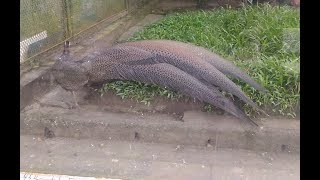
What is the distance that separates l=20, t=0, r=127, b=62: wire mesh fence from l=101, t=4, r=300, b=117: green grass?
1.54 feet

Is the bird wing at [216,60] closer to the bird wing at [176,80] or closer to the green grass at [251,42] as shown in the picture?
the green grass at [251,42]

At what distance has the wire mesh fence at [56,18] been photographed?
133 inches

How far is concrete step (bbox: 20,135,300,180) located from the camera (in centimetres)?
277

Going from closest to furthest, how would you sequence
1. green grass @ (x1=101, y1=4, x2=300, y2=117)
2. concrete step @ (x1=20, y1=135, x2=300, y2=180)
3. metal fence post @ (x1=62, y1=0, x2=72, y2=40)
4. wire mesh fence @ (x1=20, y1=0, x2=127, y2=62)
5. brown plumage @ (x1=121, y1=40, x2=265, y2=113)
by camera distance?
concrete step @ (x1=20, y1=135, x2=300, y2=180), green grass @ (x1=101, y1=4, x2=300, y2=117), brown plumage @ (x1=121, y1=40, x2=265, y2=113), wire mesh fence @ (x1=20, y1=0, x2=127, y2=62), metal fence post @ (x1=62, y1=0, x2=72, y2=40)

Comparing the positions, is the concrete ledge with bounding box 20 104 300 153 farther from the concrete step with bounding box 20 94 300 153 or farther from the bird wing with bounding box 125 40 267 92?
the bird wing with bounding box 125 40 267 92

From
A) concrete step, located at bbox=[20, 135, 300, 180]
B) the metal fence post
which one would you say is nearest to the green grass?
concrete step, located at bbox=[20, 135, 300, 180]

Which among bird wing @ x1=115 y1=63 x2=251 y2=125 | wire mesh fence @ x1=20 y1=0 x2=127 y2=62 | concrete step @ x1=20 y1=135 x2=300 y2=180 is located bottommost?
concrete step @ x1=20 y1=135 x2=300 y2=180

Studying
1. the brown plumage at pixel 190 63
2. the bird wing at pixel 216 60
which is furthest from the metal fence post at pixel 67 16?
the bird wing at pixel 216 60

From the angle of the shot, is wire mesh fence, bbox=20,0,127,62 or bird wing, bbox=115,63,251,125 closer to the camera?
bird wing, bbox=115,63,251,125

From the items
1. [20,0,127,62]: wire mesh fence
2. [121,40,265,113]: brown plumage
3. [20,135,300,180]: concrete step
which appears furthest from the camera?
[20,0,127,62]: wire mesh fence

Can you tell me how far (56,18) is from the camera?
376 centimetres

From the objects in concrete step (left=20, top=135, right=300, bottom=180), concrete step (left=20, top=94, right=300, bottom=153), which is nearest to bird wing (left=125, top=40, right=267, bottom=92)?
concrete step (left=20, top=94, right=300, bottom=153)

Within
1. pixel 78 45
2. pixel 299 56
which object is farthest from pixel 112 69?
pixel 299 56

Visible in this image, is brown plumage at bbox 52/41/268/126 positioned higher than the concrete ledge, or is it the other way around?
brown plumage at bbox 52/41/268/126
